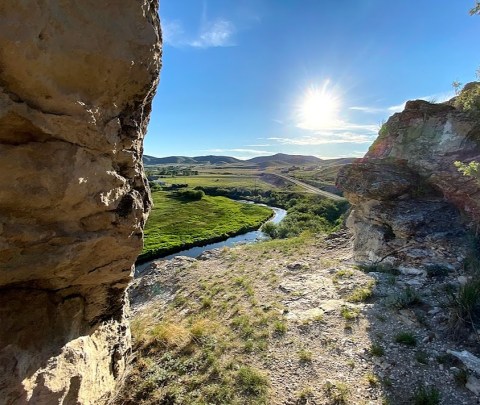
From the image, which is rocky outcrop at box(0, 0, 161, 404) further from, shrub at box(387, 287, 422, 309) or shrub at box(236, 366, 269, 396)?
shrub at box(387, 287, 422, 309)

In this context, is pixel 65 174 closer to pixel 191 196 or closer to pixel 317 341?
pixel 317 341

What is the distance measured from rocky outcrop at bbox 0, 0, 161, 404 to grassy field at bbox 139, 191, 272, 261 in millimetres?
37811

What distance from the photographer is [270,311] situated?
16.7 m

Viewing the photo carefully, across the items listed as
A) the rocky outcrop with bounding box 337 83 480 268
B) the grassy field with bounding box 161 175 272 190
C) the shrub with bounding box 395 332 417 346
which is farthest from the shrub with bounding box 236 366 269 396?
the grassy field with bounding box 161 175 272 190

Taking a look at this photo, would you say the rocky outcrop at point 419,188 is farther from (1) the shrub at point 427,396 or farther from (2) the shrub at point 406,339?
(1) the shrub at point 427,396

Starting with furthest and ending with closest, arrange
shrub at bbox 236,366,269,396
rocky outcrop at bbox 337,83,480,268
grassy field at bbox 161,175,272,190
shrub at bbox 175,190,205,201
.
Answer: grassy field at bbox 161,175,272,190 < shrub at bbox 175,190,205,201 < rocky outcrop at bbox 337,83,480,268 < shrub at bbox 236,366,269,396

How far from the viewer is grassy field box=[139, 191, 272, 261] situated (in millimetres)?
51188

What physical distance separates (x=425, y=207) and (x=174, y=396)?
1862 cm

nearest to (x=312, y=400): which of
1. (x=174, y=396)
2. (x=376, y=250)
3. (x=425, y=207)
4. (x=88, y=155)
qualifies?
(x=174, y=396)

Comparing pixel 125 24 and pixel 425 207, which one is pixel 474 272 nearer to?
pixel 425 207

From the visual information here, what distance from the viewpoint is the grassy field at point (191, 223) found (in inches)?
2015

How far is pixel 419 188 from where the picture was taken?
22078 millimetres

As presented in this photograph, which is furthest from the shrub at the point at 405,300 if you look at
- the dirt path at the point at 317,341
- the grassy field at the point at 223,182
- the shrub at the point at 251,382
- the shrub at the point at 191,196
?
the grassy field at the point at 223,182

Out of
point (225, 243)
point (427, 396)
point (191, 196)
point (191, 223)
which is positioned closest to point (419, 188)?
point (427, 396)
